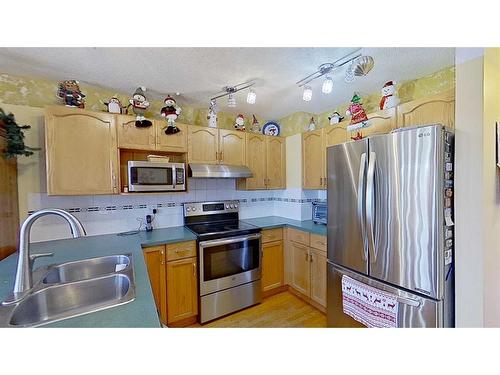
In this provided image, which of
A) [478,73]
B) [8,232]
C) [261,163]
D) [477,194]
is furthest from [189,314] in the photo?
[478,73]

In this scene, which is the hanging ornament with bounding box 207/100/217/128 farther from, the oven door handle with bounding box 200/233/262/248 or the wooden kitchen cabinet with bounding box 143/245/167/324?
the wooden kitchen cabinet with bounding box 143/245/167/324

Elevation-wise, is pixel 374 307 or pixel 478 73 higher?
pixel 478 73

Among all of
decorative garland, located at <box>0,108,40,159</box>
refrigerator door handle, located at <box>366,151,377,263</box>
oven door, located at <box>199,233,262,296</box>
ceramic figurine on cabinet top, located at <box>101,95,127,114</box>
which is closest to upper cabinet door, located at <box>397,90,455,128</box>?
refrigerator door handle, located at <box>366,151,377,263</box>

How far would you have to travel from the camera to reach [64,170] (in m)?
1.77

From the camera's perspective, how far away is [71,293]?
1.14 m

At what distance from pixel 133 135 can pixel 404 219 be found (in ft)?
7.24

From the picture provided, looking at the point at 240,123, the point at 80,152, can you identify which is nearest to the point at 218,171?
the point at 240,123

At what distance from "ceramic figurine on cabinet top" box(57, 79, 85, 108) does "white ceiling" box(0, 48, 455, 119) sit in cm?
6

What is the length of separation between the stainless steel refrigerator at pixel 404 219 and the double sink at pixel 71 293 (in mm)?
1420

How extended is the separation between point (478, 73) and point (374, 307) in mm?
1435

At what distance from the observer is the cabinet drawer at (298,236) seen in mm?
2369

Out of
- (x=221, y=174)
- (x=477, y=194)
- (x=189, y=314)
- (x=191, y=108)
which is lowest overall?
(x=189, y=314)

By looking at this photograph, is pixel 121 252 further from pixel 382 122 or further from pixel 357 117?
pixel 382 122
